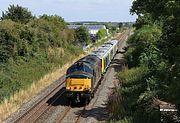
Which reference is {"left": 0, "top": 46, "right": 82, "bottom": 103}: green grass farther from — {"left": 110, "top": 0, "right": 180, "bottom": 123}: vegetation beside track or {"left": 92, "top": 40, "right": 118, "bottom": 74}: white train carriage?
{"left": 110, "top": 0, "right": 180, "bottom": 123}: vegetation beside track

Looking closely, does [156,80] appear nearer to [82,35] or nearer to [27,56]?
[27,56]

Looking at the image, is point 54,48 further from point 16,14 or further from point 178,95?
point 178,95

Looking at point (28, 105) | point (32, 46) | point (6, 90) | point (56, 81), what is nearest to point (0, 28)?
point (32, 46)

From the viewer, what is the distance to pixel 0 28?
41.6 meters

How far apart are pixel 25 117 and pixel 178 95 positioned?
1208 cm

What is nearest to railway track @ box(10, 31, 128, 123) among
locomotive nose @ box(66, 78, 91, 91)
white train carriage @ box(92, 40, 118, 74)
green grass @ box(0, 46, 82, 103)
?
locomotive nose @ box(66, 78, 91, 91)

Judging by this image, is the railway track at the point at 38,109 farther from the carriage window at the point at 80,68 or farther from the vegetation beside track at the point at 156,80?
the vegetation beside track at the point at 156,80

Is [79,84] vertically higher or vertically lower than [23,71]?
higher

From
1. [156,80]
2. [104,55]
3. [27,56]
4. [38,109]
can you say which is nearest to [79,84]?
[38,109]

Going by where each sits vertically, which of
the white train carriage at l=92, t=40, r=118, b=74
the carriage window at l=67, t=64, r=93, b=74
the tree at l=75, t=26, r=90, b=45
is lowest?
the tree at l=75, t=26, r=90, b=45

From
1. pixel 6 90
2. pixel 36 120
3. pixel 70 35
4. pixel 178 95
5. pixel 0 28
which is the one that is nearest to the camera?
pixel 178 95

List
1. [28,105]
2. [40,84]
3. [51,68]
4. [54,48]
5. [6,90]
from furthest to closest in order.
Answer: [54,48] < [51,68] < [40,84] < [6,90] < [28,105]

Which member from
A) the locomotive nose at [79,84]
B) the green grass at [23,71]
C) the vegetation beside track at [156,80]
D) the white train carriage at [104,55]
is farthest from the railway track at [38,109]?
the white train carriage at [104,55]

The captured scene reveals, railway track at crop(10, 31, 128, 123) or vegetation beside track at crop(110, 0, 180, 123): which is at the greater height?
vegetation beside track at crop(110, 0, 180, 123)
